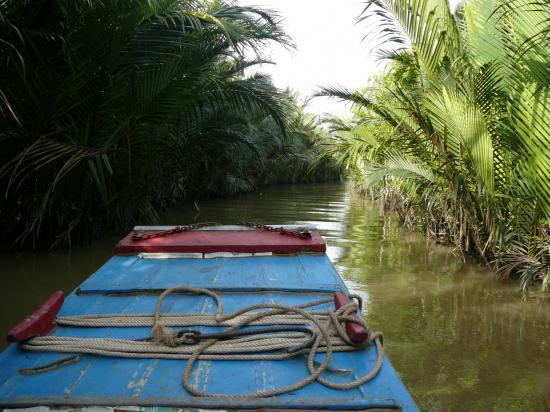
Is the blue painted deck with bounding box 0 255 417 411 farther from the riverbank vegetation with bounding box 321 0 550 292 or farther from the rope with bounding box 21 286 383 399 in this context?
the riverbank vegetation with bounding box 321 0 550 292

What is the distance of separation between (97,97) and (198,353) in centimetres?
461

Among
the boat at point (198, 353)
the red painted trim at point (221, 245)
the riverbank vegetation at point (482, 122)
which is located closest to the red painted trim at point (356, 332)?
the boat at point (198, 353)

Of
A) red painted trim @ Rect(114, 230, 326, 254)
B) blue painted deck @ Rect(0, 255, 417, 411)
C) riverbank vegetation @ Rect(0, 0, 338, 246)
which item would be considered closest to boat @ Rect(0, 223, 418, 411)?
blue painted deck @ Rect(0, 255, 417, 411)

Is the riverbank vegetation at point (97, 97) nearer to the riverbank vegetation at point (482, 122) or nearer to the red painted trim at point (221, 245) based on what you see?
the red painted trim at point (221, 245)

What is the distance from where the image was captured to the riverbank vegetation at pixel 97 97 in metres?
5.07

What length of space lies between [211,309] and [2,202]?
444cm

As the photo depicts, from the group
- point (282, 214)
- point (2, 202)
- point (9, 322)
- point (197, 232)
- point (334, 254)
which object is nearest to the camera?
point (9, 322)

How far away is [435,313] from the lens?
4191 millimetres

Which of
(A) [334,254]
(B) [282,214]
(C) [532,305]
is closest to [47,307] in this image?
(C) [532,305]

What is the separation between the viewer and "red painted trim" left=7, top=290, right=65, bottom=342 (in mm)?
1798

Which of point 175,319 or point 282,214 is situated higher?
point 175,319

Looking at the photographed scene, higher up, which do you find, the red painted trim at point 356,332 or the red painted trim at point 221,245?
the red painted trim at point 356,332

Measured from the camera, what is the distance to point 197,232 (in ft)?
13.5

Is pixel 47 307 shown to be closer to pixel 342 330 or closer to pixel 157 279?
pixel 157 279
